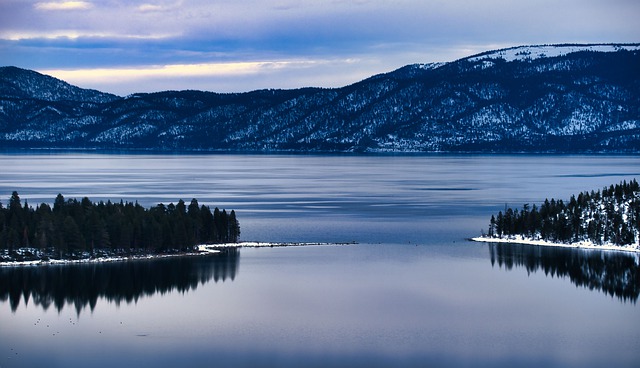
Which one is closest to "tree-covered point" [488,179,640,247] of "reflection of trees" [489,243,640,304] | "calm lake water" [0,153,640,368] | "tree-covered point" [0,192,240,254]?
"reflection of trees" [489,243,640,304]

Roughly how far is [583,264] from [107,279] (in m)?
42.7

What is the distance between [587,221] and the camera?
104 metres

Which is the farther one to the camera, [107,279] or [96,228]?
[96,228]

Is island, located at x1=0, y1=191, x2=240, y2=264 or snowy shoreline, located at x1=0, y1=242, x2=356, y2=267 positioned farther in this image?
island, located at x1=0, y1=191, x2=240, y2=264

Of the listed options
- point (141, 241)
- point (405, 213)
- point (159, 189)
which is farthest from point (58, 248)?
point (159, 189)

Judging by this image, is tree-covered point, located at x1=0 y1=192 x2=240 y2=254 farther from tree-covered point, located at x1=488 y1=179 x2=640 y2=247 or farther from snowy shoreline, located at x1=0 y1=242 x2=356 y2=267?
tree-covered point, located at x1=488 y1=179 x2=640 y2=247

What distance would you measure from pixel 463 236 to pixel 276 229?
75.3 feet

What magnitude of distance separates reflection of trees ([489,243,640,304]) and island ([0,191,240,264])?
31261 millimetres

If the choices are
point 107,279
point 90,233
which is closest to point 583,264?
point 107,279

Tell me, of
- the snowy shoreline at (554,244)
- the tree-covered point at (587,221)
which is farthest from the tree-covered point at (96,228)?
the tree-covered point at (587,221)

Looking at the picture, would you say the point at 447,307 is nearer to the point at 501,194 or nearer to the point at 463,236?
the point at 463,236

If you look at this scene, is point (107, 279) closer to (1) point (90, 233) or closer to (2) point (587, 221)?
(1) point (90, 233)

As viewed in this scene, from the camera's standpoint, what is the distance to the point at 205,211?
104 metres

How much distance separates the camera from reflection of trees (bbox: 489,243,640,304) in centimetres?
8000
